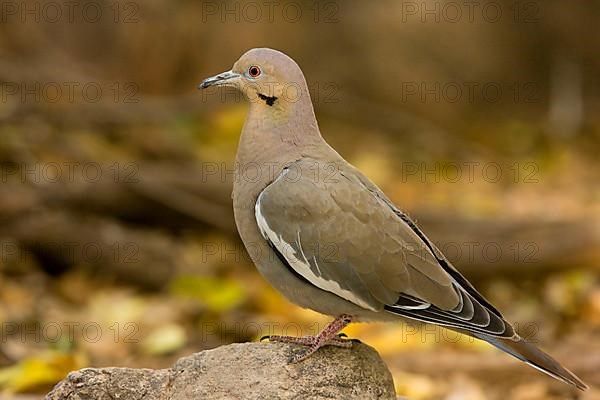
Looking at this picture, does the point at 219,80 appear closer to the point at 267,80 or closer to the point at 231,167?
the point at 267,80

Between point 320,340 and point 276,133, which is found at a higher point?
point 276,133

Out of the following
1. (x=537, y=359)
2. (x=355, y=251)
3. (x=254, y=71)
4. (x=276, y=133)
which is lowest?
(x=537, y=359)

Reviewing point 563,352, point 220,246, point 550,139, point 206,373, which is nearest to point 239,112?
point 220,246

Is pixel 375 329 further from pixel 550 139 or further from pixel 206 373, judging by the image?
pixel 550 139

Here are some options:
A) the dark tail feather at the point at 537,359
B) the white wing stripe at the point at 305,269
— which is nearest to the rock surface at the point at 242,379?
the white wing stripe at the point at 305,269

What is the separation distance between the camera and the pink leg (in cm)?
418

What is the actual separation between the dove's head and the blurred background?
1749 mm

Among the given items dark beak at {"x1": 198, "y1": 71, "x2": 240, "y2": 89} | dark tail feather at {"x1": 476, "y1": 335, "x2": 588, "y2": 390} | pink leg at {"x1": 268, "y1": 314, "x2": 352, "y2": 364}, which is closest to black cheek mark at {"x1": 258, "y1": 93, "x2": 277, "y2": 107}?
dark beak at {"x1": 198, "y1": 71, "x2": 240, "y2": 89}

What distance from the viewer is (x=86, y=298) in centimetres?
759

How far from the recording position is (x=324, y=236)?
4.32 m

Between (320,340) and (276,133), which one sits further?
(276,133)

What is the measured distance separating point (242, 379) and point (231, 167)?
525 centimetres

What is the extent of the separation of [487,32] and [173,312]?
5.89 meters

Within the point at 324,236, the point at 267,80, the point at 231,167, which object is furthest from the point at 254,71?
the point at 231,167
